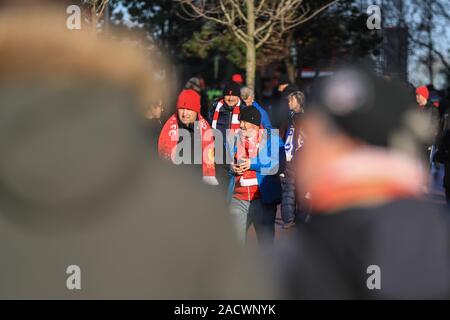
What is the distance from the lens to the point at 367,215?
200cm

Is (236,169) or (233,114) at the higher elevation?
(233,114)

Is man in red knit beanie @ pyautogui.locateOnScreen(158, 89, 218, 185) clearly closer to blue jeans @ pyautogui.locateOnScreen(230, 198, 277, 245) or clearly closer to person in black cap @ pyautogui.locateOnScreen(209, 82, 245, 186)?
blue jeans @ pyautogui.locateOnScreen(230, 198, 277, 245)

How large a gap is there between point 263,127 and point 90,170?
5.09m

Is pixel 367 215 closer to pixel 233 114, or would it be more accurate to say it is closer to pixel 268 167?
pixel 268 167

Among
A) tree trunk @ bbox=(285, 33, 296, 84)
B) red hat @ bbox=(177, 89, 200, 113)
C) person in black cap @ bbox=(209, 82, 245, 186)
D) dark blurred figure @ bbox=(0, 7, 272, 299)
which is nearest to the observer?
dark blurred figure @ bbox=(0, 7, 272, 299)

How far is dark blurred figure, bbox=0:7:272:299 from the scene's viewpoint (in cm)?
142

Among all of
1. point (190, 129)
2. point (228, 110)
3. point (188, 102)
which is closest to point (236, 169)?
point (190, 129)

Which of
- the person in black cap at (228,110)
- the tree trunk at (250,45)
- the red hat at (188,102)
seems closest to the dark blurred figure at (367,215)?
the red hat at (188,102)

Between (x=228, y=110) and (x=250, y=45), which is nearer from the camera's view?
(x=228, y=110)

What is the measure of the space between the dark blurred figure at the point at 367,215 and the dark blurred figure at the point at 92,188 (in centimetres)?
43

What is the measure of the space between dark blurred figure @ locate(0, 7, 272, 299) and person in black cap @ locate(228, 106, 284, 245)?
442 centimetres

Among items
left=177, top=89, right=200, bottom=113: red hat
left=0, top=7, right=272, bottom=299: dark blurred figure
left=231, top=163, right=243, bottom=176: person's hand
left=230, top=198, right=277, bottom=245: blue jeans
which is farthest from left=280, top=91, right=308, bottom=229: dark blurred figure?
left=0, top=7, right=272, bottom=299: dark blurred figure

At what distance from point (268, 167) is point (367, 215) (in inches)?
163
